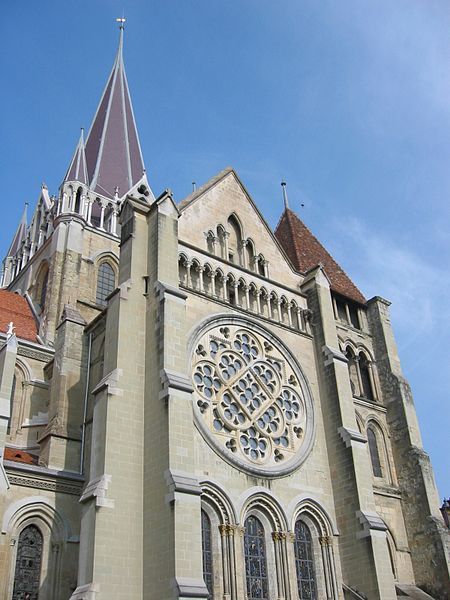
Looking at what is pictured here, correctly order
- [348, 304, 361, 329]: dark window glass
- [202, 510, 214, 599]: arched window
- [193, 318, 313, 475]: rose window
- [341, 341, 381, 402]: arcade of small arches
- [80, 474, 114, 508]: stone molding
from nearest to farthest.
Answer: [80, 474, 114, 508]: stone molding
[202, 510, 214, 599]: arched window
[193, 318, 313, 475]: rose window
[341, 341, 381, 402]: arcade of small arches
[348, 304, 361, 329]: dark window glass

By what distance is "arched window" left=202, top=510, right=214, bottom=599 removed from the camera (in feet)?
49.9

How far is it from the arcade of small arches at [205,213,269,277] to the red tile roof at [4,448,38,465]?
8818 millimetres

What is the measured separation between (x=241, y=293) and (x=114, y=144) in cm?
2141

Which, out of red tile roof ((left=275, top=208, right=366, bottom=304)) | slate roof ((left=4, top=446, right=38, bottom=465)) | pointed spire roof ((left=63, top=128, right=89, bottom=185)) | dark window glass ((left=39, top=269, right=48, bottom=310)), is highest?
pointed spire roof ((left=63, top=128, right=89, bottom=185))

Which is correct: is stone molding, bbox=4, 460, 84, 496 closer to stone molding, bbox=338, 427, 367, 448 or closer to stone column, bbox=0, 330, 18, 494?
stone column, bbox=0, 330, 18, 494

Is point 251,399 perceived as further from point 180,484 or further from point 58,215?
point 58,215

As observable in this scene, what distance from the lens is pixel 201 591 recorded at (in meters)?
13.1

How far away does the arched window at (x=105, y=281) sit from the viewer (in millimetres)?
28500

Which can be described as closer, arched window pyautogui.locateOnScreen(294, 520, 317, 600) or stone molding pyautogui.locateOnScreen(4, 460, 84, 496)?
stone molding pyautogui.locateOnScreen(4, 460, 84, 496)

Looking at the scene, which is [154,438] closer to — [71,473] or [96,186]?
[71,473]

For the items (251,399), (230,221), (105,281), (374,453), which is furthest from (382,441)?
(105,281)

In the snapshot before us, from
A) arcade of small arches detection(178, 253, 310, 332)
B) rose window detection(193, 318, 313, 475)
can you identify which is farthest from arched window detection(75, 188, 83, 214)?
rose window detection(193, 318, 313, 475)

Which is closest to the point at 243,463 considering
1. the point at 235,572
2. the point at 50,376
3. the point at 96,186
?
the point at 235,572

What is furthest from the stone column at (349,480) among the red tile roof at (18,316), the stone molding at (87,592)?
the red tile roof at (18,316)
